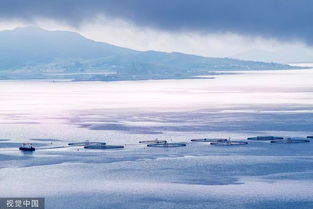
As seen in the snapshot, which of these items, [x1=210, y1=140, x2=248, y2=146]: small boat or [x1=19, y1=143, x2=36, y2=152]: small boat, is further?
[x1=210, y1=140, x2=248, y2=146]: small boat

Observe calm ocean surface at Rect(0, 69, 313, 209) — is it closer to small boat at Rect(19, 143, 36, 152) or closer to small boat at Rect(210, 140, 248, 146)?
small boat at Rect(19, 143, 36, 152)

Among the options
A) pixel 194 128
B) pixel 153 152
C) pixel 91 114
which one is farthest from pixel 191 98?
pixel 153 152

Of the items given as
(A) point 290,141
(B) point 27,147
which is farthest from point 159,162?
(A) point 290,141

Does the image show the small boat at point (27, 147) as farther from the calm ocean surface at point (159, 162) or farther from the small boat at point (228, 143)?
the small boat at point (228, 143)

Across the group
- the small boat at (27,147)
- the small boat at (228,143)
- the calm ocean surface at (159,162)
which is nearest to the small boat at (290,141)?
the calm ocean surface at (159,162)

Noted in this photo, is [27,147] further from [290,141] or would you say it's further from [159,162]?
[290,141]

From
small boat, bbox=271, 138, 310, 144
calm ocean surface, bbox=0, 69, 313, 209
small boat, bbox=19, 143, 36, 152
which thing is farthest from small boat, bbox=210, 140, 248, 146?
small boat, bbox=19, 143, 36, 152

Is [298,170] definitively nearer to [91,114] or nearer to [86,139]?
[86,139]

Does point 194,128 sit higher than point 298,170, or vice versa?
→ point 194,128

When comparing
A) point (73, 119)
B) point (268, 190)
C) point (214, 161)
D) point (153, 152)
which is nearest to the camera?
point (268, 190)

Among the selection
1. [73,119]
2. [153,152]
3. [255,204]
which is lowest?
[255,204]

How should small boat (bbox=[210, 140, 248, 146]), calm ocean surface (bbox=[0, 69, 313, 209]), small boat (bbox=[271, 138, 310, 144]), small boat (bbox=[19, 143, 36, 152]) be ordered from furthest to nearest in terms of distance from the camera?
small boat (bbox=[271, 138, 310, 144])
small boat (bbox=[210, 140, 248, 146])
small boat (bbox=[19, 143, 36, 152])
calm ocean surface (bbox=[0, 69, 313, 209])
